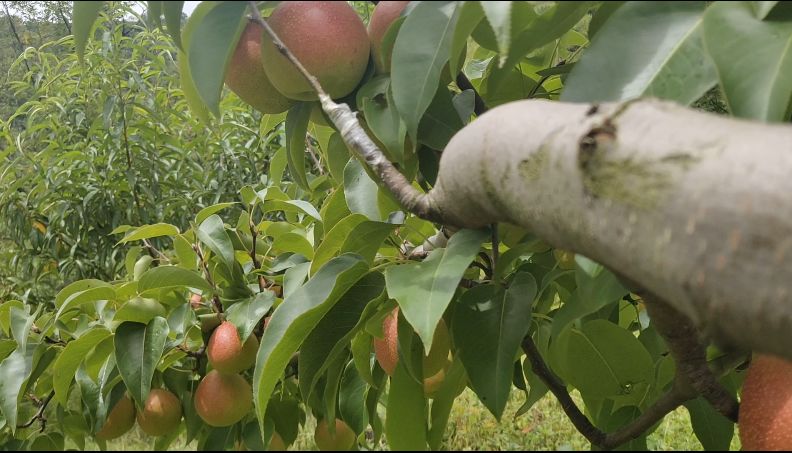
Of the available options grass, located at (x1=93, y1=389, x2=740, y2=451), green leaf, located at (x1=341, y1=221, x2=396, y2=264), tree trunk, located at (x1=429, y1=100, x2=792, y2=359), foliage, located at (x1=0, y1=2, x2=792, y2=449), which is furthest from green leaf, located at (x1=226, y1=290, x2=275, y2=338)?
grass, located at (x1=93, y1=389, x2=740, y2=451)

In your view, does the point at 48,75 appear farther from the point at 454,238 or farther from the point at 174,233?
the point at 454,238

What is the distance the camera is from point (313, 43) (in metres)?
0.56

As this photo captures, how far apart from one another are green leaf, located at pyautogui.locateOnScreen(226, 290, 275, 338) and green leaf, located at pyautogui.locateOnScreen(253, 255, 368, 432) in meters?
0.36

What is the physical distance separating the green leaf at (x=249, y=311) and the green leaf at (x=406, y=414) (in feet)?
0.79

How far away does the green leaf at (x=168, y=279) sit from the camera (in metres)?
0.93

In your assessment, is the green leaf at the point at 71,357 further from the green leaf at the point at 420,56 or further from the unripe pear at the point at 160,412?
the green leaf at the point at 420,56

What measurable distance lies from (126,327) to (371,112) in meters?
0.58

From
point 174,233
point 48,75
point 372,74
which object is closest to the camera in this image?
point 372,74

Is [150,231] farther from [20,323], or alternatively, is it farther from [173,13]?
[173,13]

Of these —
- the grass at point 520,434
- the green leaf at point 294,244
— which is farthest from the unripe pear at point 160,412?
the grass at point 520,434

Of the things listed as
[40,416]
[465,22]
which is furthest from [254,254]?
[465,22]

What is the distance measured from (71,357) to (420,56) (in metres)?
0.71

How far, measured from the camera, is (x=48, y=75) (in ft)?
9.12

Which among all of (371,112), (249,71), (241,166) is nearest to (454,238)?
(371,112)
